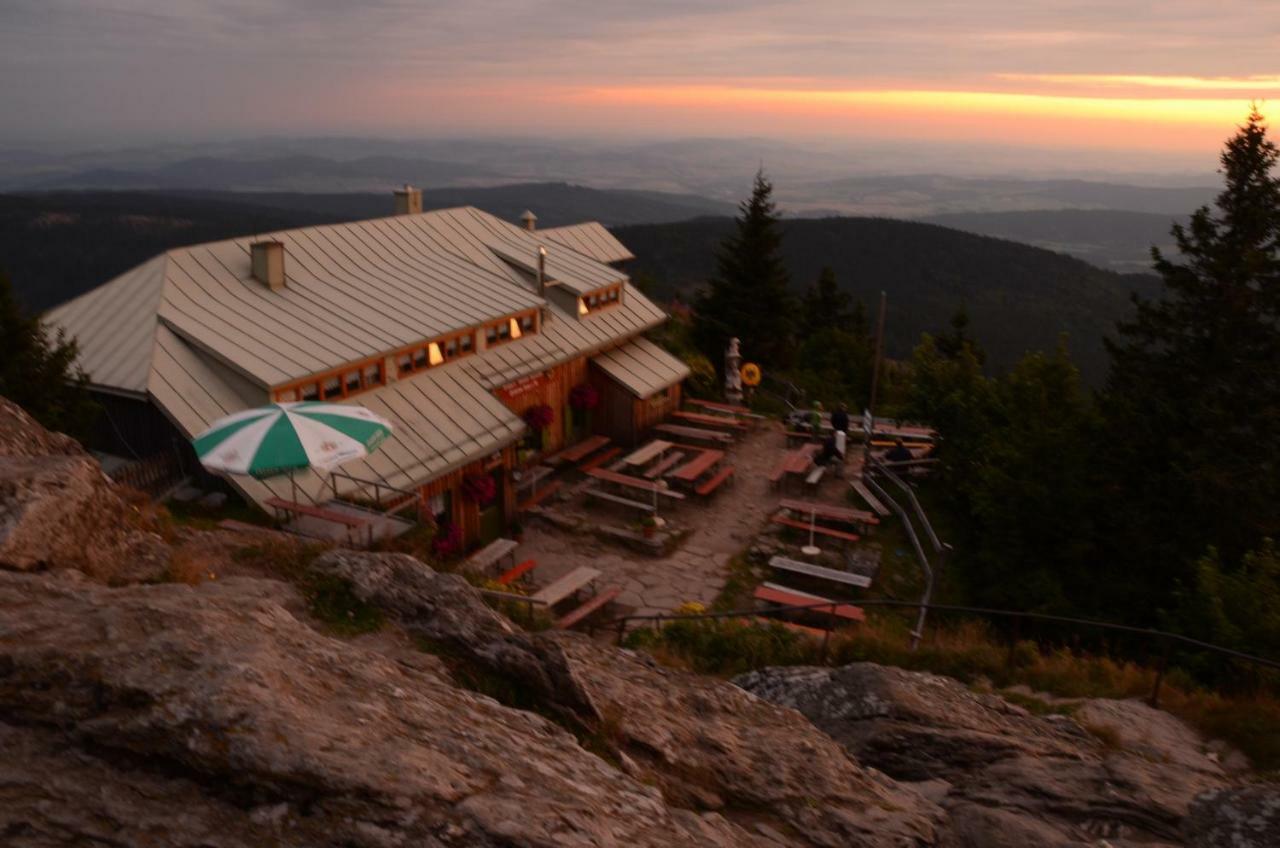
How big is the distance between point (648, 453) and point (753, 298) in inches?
696

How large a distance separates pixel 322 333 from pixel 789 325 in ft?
83.7

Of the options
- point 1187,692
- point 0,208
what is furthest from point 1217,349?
point 0,208

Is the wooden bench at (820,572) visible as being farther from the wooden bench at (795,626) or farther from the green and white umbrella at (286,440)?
the green and white umbrella at (286,440)

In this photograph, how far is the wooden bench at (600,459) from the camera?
79.5 ft

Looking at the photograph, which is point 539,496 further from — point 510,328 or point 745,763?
point 745,763

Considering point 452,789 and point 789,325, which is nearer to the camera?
point 452,789

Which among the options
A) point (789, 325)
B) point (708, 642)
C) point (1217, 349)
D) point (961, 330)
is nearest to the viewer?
point (708, 642)

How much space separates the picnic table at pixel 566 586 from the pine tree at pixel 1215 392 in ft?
33.8

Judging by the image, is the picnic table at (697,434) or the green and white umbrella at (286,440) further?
the picnic table at (697,434)

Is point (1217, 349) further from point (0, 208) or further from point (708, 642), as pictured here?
point (0, 208)

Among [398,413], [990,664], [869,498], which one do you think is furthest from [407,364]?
[990,664]

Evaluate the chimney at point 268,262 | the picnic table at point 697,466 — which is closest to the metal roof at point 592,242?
the picnic table at point 697,466

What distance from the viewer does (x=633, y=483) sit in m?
21.6

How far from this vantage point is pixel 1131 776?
6.78 m
